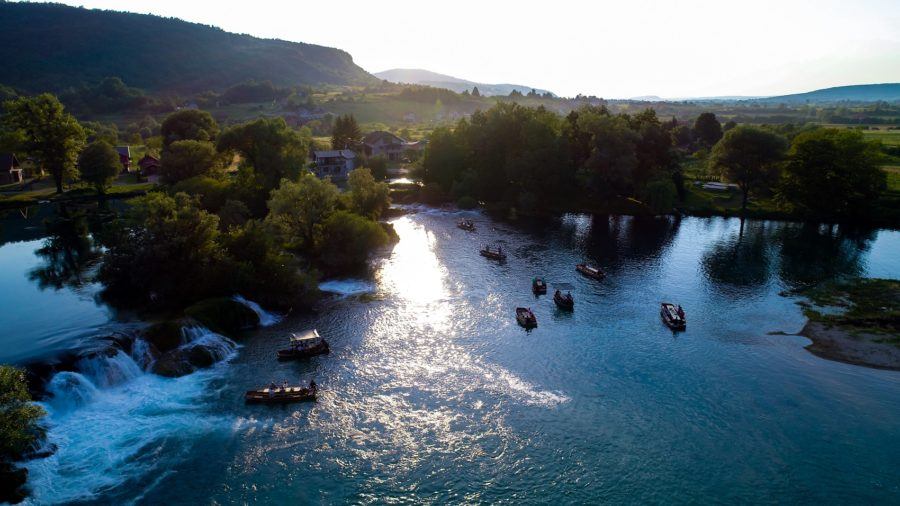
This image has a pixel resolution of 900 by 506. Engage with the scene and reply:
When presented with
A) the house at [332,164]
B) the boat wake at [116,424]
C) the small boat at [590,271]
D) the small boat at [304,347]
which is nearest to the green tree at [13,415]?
the boat wake at [116,424]

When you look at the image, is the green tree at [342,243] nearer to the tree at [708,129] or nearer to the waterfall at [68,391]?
the waterfall at [68,391]

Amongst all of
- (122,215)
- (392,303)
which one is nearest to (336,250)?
(392,303)

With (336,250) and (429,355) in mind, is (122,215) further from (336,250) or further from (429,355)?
(429,355)

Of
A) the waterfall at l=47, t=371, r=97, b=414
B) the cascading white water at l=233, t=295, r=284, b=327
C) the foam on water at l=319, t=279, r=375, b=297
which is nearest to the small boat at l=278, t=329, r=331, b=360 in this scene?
the cascading white water at l=233, t=295, r=284, b=327

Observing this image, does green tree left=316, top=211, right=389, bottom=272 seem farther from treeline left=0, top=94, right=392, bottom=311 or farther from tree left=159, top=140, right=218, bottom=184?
tree left=159, top=140, right=218, bottom=184

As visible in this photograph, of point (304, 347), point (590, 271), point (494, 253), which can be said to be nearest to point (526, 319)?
point (590, 271)

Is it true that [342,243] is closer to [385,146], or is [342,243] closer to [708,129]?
[385,146]

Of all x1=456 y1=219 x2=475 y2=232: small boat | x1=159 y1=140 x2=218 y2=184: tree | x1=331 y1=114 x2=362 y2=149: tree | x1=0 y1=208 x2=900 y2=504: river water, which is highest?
x1=331 y1=114 x2=362 y2=149: tree
